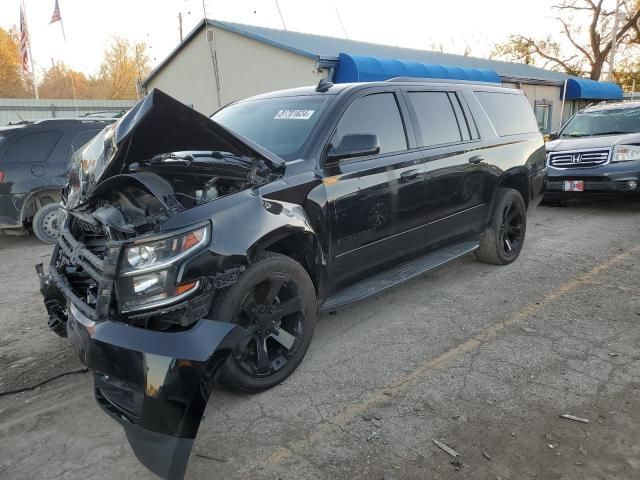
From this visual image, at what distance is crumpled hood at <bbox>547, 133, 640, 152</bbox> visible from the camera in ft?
25.8

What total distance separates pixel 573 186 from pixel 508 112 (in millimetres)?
3510

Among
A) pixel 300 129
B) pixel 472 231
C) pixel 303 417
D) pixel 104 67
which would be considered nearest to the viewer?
pixel 303 417

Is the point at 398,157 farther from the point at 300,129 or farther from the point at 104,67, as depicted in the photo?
the point at 104,67

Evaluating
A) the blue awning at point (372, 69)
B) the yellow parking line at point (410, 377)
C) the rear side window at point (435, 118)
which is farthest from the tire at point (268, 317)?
the blue awning at point (372, 69)

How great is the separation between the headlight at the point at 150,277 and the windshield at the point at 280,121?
124 cm

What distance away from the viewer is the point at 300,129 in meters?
3.58

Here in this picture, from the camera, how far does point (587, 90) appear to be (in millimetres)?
23500

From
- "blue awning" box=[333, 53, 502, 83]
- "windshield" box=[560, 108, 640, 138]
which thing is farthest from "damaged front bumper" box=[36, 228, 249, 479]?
"blue awning" box=[333, 53, 502, 83]

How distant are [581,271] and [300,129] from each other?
3570 millimetres

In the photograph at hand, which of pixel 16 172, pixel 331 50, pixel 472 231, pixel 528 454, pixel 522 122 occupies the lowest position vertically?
pixel 528 454

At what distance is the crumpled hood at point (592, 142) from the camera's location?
786 centimetres

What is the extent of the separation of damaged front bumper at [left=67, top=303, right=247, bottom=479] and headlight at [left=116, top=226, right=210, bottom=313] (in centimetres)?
15

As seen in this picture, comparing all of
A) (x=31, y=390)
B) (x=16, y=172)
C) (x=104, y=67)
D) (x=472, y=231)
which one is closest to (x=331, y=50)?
(x=16, y=172)

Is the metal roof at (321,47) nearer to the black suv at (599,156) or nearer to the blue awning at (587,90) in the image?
the blue awning at (587,90)
